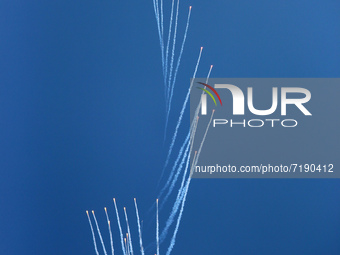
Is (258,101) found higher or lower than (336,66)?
lower

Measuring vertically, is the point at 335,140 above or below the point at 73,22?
below

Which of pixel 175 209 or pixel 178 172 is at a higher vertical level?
pixel 178 172

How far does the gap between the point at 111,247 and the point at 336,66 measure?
1593mm

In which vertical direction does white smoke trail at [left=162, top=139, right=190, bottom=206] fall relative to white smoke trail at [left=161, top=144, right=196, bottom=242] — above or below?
above

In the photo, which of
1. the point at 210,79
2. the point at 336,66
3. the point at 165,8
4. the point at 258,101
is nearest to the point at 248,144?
the point at 258,101

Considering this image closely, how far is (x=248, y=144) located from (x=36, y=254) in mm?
1322

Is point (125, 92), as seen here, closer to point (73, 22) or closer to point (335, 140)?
point (73, 22)

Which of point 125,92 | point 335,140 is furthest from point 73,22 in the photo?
point 335,140

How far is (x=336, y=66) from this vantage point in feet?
9.29

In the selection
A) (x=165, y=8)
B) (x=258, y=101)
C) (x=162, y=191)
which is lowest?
(x=162, y=191)

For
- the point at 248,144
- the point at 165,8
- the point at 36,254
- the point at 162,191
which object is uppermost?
the point at 165,8

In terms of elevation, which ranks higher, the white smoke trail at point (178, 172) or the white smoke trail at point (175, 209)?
the white smoke trail at point (178, 172)

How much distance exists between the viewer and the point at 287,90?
282cm

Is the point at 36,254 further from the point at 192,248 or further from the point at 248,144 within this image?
the point at 248,144
